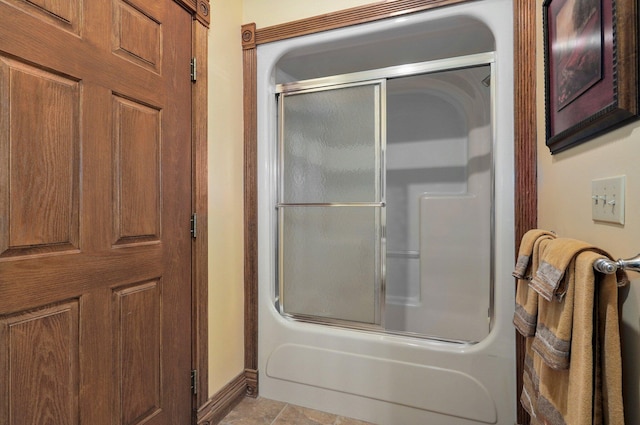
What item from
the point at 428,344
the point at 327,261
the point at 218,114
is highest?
the point at 218,114

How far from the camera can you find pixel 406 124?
10.0 ft

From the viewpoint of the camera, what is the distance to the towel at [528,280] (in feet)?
3.28

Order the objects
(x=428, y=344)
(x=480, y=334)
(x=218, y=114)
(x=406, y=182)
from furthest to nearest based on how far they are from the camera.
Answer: (x=406, y=182) → (x=480, y=334) → (x=218, y=114) → (x=428, y=344)

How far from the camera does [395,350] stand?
1.64 metres

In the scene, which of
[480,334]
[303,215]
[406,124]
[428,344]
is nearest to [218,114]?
[303,215]

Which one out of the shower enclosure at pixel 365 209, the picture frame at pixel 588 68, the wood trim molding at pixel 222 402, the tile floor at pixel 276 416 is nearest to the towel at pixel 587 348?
the picture frame at pixel 588 68

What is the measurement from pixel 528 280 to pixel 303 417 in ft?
4.49

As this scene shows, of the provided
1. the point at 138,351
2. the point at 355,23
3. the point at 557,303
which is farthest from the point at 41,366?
the point at 355,23

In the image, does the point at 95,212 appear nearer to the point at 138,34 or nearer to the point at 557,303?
the point at 138,34

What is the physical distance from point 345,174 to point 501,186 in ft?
2.63

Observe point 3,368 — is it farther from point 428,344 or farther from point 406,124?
point 406,124

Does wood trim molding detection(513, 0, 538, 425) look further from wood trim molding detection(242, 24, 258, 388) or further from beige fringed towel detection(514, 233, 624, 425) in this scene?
wood trim molding detection(242, 24, 258, 388)

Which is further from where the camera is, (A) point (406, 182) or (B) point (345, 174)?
(A) point (406, 182)

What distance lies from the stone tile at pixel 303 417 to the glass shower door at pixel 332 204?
1.65 feet
